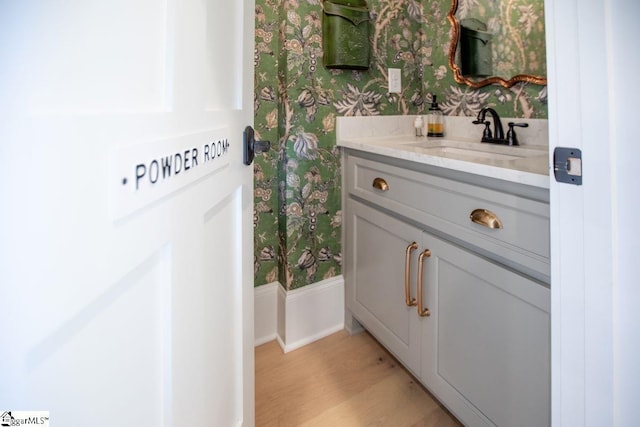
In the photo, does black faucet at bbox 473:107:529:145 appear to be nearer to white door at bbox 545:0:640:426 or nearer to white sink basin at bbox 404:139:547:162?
white sink basin at bbox 404:139:547:162

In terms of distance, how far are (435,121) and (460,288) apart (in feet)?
3.29

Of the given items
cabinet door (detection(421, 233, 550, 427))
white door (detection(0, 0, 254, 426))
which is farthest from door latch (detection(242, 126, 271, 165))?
cabinet door (detection(421, 233, 550, 427))

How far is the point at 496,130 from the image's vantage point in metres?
1.52

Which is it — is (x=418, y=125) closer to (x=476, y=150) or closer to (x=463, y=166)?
(x=476, y=150)

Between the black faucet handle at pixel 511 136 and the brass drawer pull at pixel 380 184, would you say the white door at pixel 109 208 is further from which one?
the black faucet handle at pixel 511 136

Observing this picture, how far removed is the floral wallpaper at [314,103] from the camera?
5.25 ft

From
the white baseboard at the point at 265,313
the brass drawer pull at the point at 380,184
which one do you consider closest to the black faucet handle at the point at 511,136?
the brass drawer pull at the point at 380,184

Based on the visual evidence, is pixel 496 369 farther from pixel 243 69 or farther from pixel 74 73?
pixel 74 73

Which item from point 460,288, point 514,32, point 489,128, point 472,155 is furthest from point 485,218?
point 514,32

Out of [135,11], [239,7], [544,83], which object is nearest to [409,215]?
[544,83]

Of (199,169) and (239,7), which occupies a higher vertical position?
(239,7)

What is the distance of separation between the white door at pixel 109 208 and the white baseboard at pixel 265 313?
110 centimetres

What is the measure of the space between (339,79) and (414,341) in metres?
1.17

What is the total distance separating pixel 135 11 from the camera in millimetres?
385
